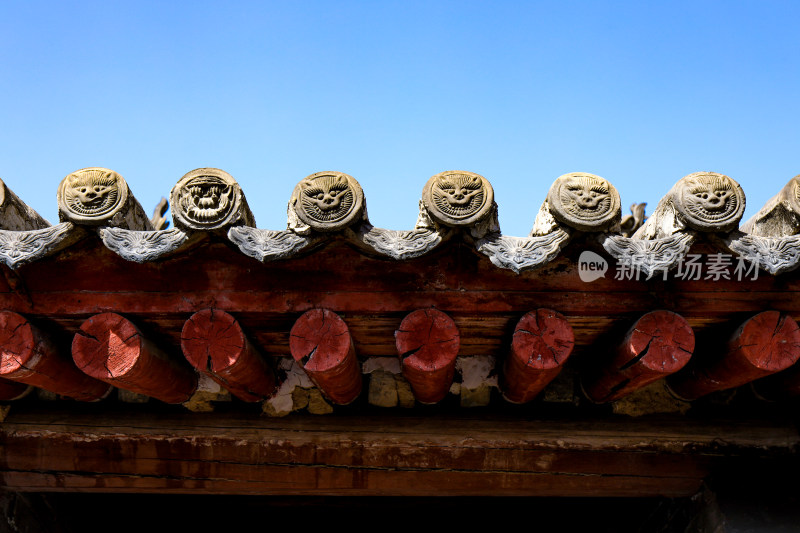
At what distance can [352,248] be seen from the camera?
239 centimetres

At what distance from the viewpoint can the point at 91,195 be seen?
220cm

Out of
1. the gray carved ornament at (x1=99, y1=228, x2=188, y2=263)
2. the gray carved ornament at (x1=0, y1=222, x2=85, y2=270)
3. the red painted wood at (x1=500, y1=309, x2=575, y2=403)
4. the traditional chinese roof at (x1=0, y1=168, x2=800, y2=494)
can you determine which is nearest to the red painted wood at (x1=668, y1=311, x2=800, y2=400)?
the traditional chinese roof at (x1=0, y1=168, x2=800, y2=494)

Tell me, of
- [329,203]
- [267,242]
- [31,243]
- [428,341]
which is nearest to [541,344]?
[428,341]

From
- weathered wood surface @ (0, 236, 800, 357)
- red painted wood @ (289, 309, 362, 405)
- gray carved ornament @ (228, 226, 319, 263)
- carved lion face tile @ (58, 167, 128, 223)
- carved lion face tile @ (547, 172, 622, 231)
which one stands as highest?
carved lion face tile @ (547, 172, 622, 231)

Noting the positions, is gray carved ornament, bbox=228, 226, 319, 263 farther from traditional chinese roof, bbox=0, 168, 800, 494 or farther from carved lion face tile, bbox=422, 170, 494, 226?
carved lion face tile, bbox=422, 170, 494, 226

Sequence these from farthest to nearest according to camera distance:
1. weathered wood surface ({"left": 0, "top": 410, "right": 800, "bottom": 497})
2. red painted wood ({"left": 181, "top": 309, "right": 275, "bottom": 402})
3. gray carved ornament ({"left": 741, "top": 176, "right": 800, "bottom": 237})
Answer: weathered wood surface ({"left": 0, "top": 410, "right": 800, "bottom": 497}) → red painted wood ({"left": 181, "top": 309, "right": 275, "bottom": 402}) → gray carved ornament ({"left": 741, "top": 176, "right": 800, "bottom": 237})

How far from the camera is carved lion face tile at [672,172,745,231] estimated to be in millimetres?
2180

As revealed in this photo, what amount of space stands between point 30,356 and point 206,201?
37.0 inches

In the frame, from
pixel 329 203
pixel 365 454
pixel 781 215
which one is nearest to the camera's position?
pixel 329 203

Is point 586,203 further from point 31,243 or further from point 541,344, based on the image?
point 31,243

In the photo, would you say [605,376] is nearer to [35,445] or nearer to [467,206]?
[467,206]

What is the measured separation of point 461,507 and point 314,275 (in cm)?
214

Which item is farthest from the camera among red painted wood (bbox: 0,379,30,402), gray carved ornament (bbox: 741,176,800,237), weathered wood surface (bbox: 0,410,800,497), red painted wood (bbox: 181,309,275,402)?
weathered wood surface (bbox: 0,410,800,497)

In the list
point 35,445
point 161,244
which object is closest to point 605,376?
point 161,244
